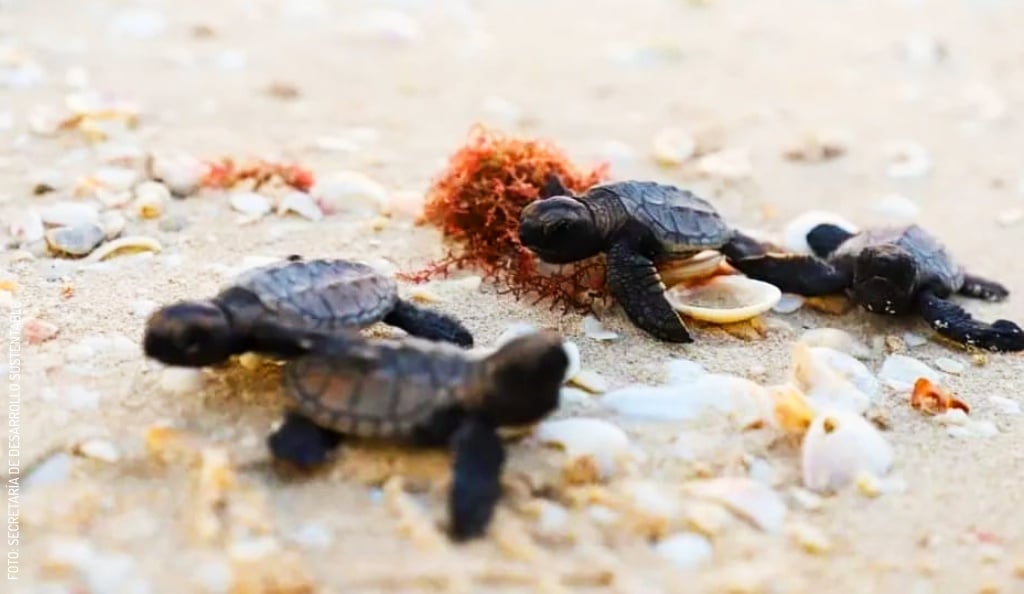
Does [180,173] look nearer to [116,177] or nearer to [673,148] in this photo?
[116,177]

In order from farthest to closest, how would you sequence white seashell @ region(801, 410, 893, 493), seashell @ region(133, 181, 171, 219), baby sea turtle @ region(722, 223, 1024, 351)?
seashell @ region(133, 181, 171, 219), baby sea turtle @ region(722, 223, 1024, 351), white seashell @ region(801, 410, 893, 493)

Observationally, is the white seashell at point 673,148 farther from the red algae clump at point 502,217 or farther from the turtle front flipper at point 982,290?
the turtle front flipper at point 982,290

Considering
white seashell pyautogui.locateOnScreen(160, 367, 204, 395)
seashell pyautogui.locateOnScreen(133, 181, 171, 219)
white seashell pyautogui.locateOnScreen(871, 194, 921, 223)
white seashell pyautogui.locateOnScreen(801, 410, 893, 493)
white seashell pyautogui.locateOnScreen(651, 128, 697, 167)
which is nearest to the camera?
white seashell pyautogui.locateOnScreen(801, 410, 893, 493)

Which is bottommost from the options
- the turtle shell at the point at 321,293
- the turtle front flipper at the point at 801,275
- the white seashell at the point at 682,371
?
the white seashell at the point at 682,371

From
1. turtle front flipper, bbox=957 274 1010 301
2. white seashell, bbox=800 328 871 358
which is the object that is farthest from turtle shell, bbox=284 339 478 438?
turtle front flipper, bbox=957 274 1010 301

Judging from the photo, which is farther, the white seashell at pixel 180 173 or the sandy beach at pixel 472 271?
the white seashell at pixel 180 173

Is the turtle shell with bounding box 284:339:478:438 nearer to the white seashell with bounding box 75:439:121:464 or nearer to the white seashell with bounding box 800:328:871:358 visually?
the white seashell with bounding box 75:439:121:464

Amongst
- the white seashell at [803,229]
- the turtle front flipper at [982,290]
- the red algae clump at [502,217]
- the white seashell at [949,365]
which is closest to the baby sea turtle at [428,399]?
the red algae clump at [502,217]
